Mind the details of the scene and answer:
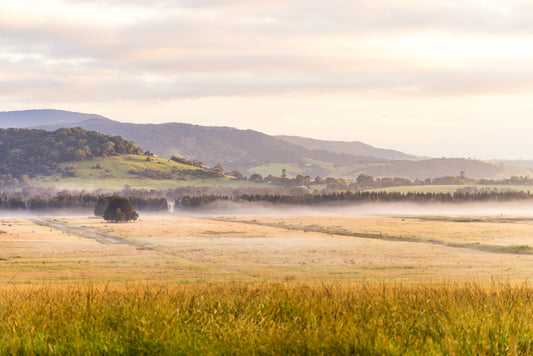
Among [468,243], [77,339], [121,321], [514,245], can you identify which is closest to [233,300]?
[121,321]

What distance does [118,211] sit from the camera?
6860 inches

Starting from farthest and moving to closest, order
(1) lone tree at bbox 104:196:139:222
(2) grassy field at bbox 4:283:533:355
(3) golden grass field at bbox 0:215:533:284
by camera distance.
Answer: (1) lone tree at bbox 104:196:139:222 → (3) golden grass field at bbox 0:215:533:284 → (2) grassy field at bbox 4:283:533:355

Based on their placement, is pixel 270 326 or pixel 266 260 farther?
pixel 266 260

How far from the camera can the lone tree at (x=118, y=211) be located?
174 m

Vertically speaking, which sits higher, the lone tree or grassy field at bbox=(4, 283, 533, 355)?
grassy field at bbox=(4, 283, 533, 355)

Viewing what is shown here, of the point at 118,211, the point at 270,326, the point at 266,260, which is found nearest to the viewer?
the point at 270,326

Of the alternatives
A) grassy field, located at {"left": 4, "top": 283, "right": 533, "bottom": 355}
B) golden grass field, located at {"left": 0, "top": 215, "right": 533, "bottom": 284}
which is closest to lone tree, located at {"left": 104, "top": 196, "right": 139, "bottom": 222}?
golden grass field, located at {"left": 0, "top": 215, "right": 533, "bottom": 284}

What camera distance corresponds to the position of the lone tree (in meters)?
174

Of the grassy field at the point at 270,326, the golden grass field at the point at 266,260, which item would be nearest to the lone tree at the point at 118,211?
the golden grass field at the point at 266,260

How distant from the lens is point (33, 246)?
3807 inches

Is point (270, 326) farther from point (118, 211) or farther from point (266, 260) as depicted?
point (118, 211)

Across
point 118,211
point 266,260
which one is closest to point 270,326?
point 266,260

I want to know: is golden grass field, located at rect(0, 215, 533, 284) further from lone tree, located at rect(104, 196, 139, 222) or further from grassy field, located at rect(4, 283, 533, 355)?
lone tree, located at rect(104, 196, 139, 222)

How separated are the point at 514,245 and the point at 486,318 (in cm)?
8532
